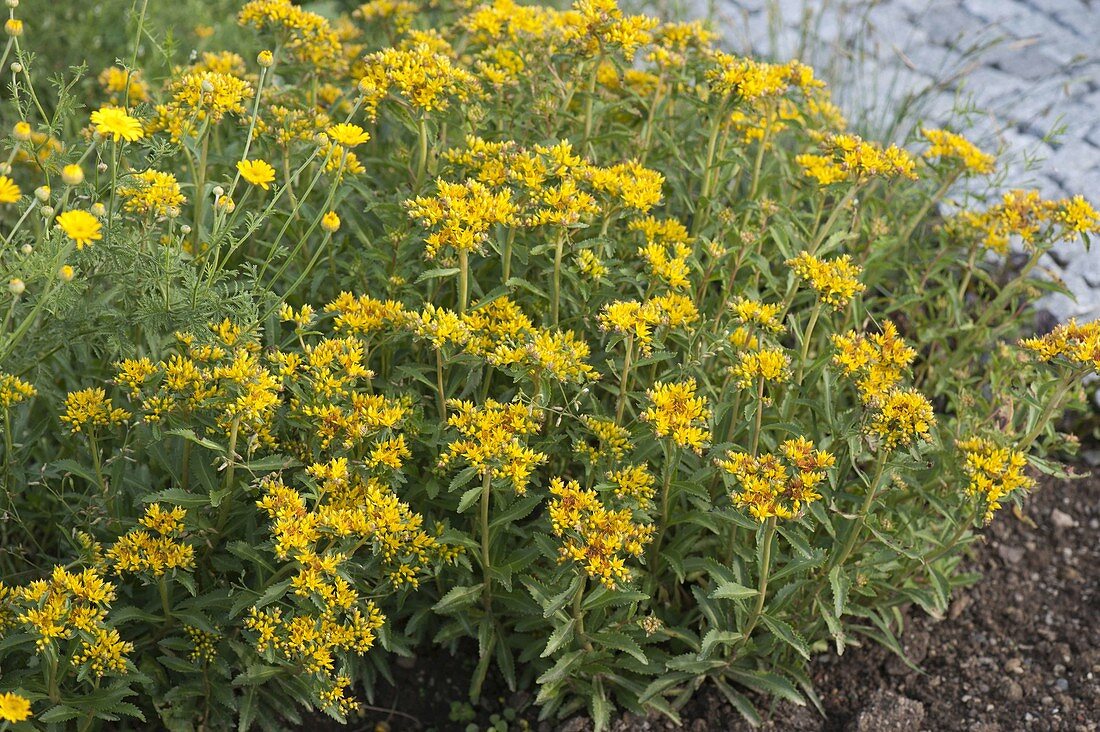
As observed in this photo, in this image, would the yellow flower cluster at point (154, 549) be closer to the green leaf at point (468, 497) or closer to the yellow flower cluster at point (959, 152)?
the green leaf at point (468, 497)

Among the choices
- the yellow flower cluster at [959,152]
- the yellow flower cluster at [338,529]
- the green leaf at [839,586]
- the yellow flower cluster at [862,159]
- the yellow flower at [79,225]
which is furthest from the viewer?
the yellow flower cluster at [959,152]

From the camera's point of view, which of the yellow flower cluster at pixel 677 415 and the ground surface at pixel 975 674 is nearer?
the yellow flower cluster at pixel 677 415

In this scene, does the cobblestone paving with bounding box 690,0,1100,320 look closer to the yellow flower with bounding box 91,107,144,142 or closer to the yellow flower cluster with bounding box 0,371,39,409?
the yellow flower with bounding box 91,107,144,142

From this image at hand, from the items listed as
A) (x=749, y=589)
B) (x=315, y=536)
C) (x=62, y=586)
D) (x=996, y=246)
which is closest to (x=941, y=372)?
(x=996, y=246)

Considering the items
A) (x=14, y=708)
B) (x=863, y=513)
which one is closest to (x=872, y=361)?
(x=863, y=513)

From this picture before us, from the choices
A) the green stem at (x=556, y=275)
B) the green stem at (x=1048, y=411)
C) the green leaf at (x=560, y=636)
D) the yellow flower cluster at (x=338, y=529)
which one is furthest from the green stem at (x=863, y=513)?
the yellow flower cluster at (x=338, y=529)

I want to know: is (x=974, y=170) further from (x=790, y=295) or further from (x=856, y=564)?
(x=856, y=564)

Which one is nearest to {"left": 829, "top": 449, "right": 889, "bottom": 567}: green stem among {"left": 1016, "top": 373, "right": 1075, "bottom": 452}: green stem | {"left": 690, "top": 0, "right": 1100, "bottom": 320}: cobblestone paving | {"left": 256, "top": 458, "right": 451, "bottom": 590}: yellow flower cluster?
{"left": 1016, "top": 373, "right": 1075, "bottom": 452}: green stem
